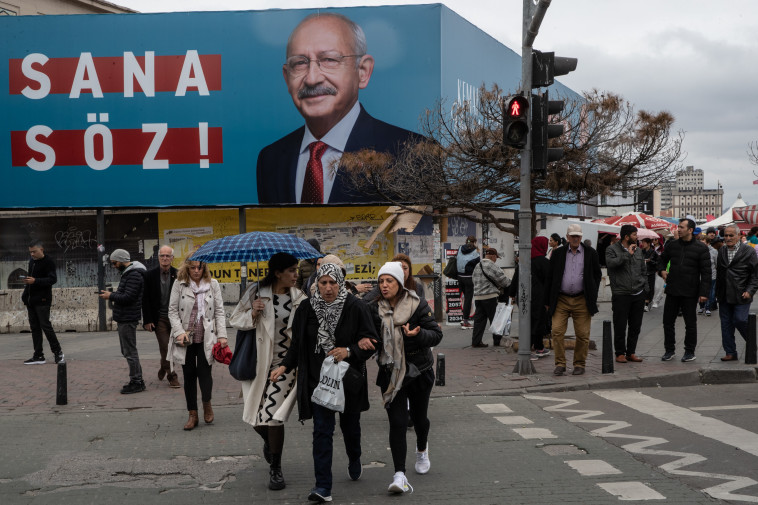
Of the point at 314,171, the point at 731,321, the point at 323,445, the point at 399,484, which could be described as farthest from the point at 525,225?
the point at 314,171

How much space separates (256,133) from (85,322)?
577 centimetres

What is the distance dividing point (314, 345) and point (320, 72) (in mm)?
14119

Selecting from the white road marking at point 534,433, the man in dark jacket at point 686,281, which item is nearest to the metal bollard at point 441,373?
the white road marking at point 534,433

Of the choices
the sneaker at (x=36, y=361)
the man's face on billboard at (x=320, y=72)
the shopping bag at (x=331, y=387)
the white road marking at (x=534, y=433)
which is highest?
the man's face on billboard at (x=320, y=72)

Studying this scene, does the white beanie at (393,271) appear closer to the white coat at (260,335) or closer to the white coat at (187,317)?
the white coat at (260,335)

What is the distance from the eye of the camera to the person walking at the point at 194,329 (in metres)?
8.21

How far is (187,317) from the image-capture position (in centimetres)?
840

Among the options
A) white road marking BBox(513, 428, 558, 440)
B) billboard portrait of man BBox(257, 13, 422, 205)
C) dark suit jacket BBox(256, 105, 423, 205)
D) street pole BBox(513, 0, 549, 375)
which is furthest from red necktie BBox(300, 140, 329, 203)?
white road marking BBox(513, 428, 558, 440)

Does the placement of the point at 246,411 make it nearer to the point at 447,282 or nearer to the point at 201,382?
the point at 201,382

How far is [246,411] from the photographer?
631 cm

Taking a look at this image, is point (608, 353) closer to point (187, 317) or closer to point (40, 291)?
point (187, 317)

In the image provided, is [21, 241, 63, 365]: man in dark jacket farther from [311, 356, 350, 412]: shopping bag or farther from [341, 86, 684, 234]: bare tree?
[311, 356, 350, 412]: shopping bag

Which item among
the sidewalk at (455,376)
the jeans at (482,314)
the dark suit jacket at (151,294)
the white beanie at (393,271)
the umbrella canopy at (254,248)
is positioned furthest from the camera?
the jeans at (482,314)

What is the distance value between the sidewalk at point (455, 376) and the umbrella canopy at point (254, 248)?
3.17m
